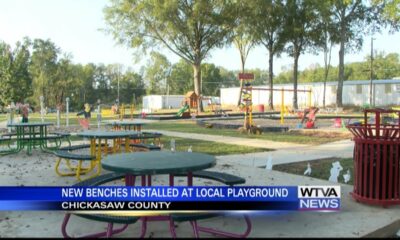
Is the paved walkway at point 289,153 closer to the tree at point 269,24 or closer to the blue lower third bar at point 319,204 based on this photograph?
the blue lower third bar at point 319,204

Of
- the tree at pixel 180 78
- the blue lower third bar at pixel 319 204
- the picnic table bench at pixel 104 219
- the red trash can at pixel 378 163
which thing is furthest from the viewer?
the tree at pixel 180 78

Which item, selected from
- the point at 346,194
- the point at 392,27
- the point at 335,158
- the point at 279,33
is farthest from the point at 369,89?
the point at 346,194

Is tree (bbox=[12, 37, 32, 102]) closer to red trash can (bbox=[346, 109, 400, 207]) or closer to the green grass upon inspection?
the green grass

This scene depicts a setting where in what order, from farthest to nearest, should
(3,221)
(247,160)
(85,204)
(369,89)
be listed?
(369,89)
(247,160)
(3,221)
(85,204)

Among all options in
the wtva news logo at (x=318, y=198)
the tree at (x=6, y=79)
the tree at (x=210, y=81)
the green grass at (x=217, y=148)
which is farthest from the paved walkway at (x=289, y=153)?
the tree at (x=210, y=81)

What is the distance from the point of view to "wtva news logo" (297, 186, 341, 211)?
4.73m

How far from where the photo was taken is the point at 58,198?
4258 millimetres

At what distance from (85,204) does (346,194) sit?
378cm

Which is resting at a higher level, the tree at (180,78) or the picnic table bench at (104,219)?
the tree at (180,78)

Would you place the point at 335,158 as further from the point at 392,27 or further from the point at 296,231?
the point at 392,27

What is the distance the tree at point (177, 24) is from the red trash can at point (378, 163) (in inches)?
1319

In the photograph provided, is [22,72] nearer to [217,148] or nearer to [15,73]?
[15,73]

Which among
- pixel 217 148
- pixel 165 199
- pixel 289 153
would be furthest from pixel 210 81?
pixel 165 199

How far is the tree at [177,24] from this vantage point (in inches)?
1505
